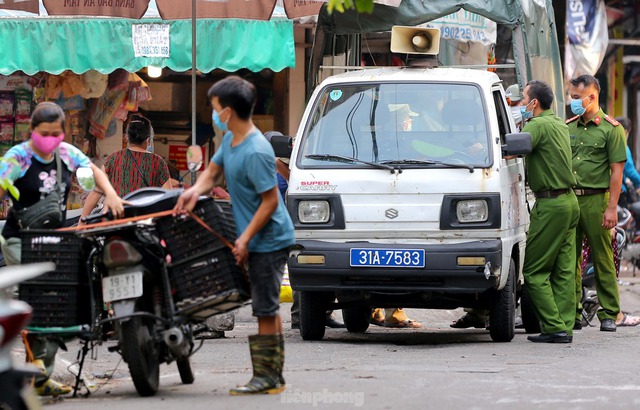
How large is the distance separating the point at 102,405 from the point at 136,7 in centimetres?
583

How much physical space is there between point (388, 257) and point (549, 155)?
1625mm

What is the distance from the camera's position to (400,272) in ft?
30.3

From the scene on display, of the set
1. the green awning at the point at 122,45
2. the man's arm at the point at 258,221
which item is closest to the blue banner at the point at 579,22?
the green awning at the point at 122,45

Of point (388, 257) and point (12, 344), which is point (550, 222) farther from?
point (12, 344)

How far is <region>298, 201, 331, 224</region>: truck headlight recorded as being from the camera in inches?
372

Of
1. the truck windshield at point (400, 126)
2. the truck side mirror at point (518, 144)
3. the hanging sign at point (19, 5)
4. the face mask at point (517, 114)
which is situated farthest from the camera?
the face mask at point (517, 114)

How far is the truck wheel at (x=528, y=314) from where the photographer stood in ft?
36.3

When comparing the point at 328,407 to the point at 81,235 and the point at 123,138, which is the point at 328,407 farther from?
the point at 123,138

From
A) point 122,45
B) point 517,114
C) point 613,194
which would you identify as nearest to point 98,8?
point 122,45

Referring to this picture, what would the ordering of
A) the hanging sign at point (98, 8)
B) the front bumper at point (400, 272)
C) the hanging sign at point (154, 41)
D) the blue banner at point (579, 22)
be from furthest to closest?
the blue banner at point (579, 22)
the hanging sign at point (154, 41)
the hanging sign at point (98, 8)
the front bumper at point (400, 272)

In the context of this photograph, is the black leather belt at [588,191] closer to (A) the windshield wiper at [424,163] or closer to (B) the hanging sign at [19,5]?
(A) the windshield wiper at [424,163]

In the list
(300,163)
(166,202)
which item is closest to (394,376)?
(166,202)

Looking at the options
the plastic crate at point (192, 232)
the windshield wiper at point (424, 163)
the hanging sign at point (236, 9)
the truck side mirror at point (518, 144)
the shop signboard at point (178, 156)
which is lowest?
the plastic crate at point (192, 232)

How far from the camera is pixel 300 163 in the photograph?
9.66 metres
